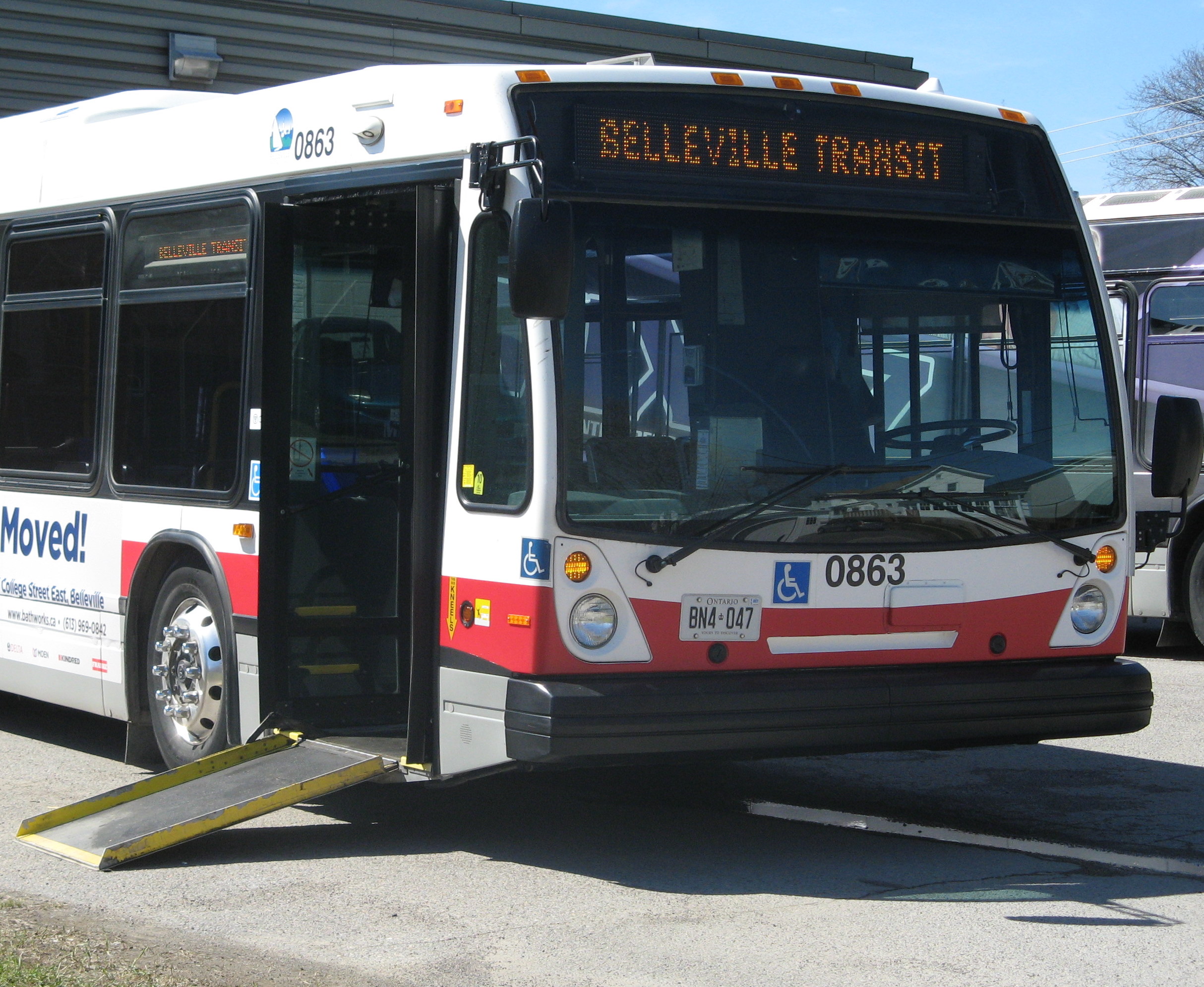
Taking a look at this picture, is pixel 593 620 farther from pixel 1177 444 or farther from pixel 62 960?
pixel 1177 444

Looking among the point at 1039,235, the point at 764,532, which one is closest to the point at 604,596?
the point at 764,532

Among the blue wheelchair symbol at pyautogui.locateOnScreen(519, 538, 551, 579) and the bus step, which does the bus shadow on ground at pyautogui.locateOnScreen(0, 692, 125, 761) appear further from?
the blue wheelchair symbol at pyautogui.locateOnScreen(519, 538, 551, 579)

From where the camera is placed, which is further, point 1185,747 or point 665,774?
point 1185,747

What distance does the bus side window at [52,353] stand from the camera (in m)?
8.60

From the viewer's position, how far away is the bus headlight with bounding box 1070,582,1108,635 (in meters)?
6.85

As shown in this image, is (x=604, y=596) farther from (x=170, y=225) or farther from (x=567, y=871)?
(x=170, y=225)

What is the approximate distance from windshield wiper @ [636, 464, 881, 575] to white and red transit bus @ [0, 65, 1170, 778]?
0.04 feet

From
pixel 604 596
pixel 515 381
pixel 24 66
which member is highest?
pixel 24 66

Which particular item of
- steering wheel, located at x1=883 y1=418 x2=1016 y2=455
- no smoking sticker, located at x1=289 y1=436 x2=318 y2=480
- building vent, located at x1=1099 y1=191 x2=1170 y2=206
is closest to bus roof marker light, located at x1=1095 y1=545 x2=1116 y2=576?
steering wheel, located at x1=883 y1=418 x2=1016 y2=455

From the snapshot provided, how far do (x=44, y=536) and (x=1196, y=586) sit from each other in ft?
28.2

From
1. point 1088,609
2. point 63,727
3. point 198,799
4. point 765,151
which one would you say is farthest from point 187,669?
point 1088,609

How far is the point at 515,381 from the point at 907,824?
259 cm

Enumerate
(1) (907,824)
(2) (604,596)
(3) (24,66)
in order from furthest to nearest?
(3) (24,66), (1) (907,824), (2) (604,596)

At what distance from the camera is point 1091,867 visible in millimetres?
6469
